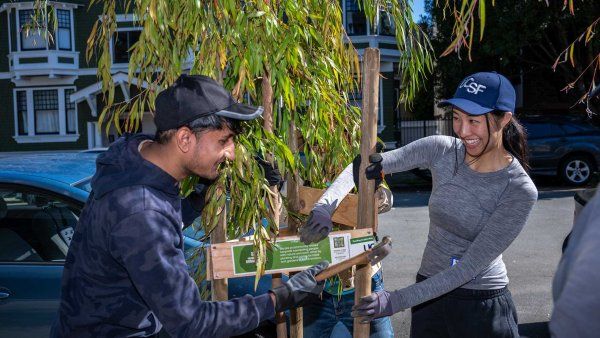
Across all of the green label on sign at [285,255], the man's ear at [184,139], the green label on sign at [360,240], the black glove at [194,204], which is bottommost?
the green label on sign at [285,255]

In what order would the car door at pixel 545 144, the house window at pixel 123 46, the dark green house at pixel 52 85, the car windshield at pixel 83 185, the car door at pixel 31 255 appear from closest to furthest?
the car door at pixel 31 255
the car windshield at pixel 83 185
the car door at pixel 545 144
the house window at pixel 123 46
the dark green house at pixel 52 85

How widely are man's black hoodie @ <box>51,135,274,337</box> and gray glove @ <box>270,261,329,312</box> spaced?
58 millimetres

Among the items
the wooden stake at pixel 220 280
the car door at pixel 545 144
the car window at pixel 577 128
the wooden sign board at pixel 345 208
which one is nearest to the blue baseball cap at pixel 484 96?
the wooden sign board at pixel 345 208

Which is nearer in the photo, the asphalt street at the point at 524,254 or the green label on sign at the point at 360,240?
the green label on sign at the point at 360,240

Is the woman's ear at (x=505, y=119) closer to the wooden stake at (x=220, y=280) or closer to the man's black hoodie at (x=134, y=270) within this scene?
the wooden stake at (x=220, y=280)

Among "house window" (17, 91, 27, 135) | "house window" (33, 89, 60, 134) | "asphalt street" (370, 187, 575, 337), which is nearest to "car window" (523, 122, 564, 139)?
"asphalt street" (370, 187, 575, 337)

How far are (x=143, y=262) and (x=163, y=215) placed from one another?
155 millimetres

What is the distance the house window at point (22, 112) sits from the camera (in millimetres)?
26531

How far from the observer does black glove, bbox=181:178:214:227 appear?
8.59 ft

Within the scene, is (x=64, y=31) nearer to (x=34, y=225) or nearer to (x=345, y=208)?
(x=34, y=225)

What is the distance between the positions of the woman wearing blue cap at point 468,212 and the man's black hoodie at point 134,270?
0.61 metres

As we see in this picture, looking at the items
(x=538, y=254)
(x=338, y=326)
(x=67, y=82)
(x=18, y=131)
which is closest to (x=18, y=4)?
(x=67, y=82)

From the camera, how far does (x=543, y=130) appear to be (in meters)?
14.9

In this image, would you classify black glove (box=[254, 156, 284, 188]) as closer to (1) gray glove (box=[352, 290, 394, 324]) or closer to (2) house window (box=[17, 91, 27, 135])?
(1) gray glove (box=[352, 290, 394, 324])
